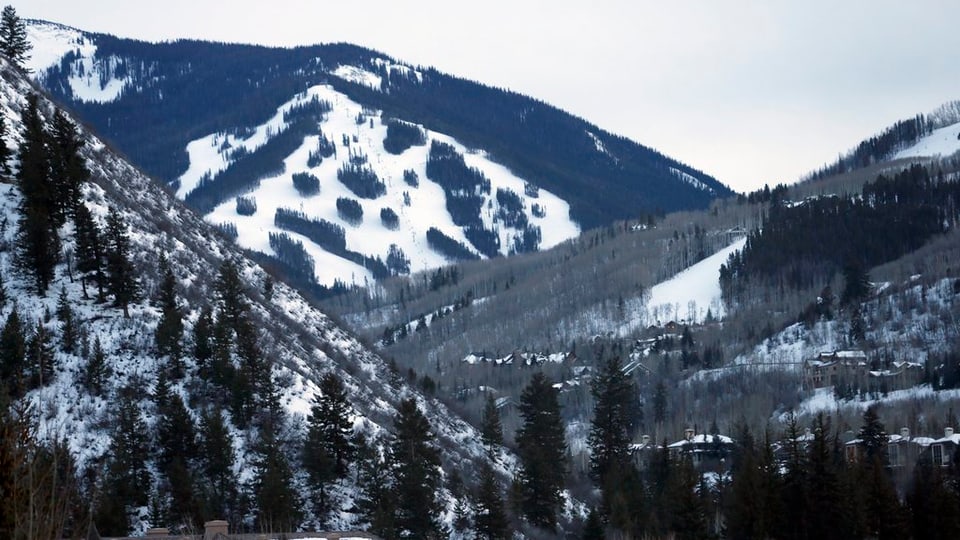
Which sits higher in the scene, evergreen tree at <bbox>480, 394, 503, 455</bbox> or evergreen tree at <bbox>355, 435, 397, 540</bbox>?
evergreen tree at <bbox>480, 394, 503, 455</bbox>

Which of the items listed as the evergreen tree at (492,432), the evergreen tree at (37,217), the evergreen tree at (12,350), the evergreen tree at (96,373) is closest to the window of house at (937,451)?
the evergreen tree at (492,432)

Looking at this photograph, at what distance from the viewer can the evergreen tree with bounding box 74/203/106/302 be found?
228ft

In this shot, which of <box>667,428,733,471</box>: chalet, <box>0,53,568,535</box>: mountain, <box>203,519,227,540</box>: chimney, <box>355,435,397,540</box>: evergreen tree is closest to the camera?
<box>203,519,227,540</box>: chimney

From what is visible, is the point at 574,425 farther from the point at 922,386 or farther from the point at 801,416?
the point at 922,386

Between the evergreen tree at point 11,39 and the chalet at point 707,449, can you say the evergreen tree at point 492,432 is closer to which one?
the chalet at point 707,449

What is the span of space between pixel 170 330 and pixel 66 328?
554 centimetres

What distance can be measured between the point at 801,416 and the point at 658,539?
73409 mm

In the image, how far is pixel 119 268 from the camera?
226ft

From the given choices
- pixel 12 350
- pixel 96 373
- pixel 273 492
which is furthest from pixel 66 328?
pixel 273 492

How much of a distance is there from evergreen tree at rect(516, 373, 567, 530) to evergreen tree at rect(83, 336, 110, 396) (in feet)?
87.3

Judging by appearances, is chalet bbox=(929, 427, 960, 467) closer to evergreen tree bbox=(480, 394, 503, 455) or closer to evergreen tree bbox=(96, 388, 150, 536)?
evergreen tree bbox=(480, 394, 503, 455)

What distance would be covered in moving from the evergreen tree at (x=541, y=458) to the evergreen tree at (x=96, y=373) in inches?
1047

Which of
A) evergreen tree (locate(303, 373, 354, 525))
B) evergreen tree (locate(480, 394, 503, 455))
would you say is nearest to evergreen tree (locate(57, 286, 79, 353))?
evergreen tree (locate(303, 373, 354, 525))

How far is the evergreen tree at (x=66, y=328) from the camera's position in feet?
219
